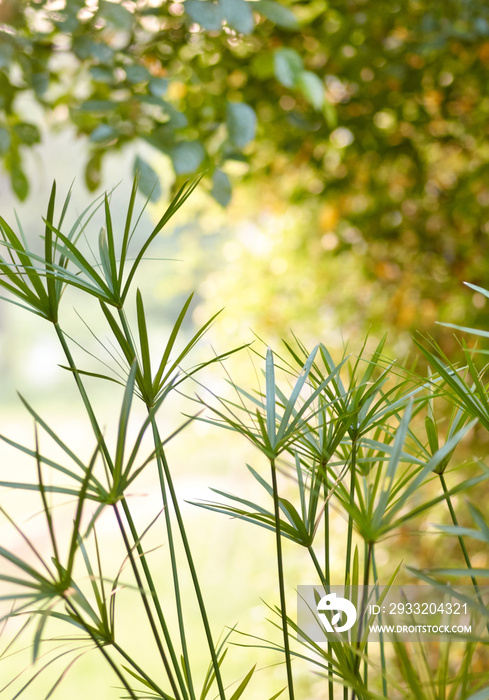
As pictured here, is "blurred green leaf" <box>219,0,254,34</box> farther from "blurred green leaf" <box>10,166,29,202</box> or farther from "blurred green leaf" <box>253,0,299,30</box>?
"blurred green leaf" <box>10,166,29,202</box>

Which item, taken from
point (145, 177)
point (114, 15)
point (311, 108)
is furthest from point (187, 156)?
point (311, 108)

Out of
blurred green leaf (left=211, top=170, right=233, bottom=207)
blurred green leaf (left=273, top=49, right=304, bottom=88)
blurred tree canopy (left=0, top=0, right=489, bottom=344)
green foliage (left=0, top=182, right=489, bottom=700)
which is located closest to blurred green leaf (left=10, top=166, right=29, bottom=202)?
blurred tree canopy (left=0, top=0, right=489, bottom=344)

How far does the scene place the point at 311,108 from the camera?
3.47 ft

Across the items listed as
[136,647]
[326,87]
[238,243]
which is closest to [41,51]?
[326,87]

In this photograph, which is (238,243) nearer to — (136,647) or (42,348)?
(136,647)

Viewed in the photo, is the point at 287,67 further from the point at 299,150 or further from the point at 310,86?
the point at 299,150

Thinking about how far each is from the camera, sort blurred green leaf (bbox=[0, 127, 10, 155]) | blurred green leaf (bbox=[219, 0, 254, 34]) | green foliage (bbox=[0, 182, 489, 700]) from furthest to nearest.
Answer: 1. blurred green leaf (bbox=[0, 127, 10, 155])
2. blurred green leaf (bbox=[219, 0, 254, 34])
3. green foliage (bbox=[0, 182, 489, 700])

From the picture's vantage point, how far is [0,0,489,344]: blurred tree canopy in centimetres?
70

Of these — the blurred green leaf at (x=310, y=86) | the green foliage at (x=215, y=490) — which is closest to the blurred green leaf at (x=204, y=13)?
the blurred green leaf at (x=310, y=86)

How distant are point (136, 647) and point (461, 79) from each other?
2710mm

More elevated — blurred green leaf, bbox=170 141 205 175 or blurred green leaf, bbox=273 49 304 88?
blurred green leaf, bbox=273 49 304 88

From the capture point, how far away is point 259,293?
1.55 metres

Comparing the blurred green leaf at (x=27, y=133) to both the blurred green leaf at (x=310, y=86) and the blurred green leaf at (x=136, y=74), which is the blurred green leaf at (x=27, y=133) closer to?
the blurred green leaf at (x=136, y=74)

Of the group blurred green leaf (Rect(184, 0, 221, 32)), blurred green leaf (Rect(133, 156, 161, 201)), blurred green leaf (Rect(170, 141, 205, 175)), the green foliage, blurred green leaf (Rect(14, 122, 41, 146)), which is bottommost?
the green foliage
